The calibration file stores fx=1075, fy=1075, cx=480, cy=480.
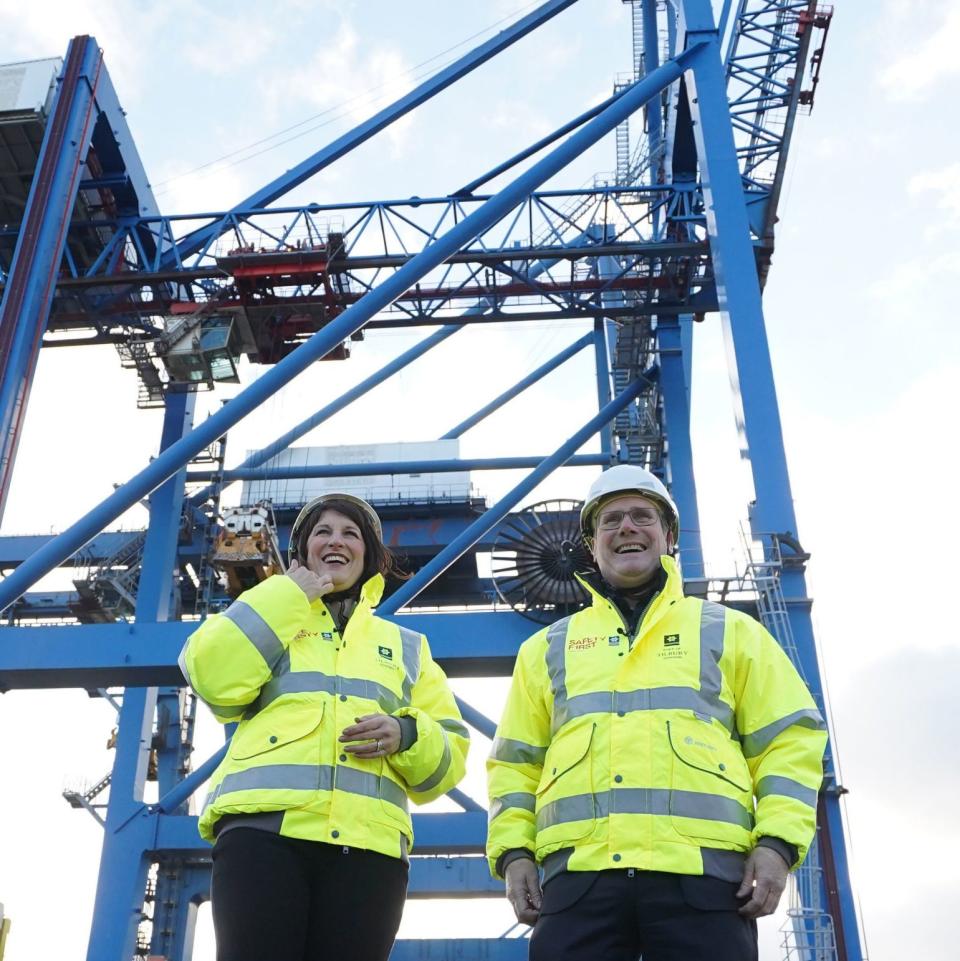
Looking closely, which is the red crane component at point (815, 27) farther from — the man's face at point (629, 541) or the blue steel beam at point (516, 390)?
the man's face at point (629, 541)

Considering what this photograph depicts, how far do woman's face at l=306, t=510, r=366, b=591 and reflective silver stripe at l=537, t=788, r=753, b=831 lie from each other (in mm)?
1191

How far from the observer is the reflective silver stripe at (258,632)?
11.3ft

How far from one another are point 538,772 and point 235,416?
10250mm

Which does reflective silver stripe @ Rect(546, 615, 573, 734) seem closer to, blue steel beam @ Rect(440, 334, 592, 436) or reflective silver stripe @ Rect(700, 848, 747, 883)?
reflective silver stripe @ Rect(700, 848, 747, 883)

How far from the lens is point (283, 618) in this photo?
3.50 metres

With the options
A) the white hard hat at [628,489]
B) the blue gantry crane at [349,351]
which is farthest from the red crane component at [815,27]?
the white hard hat at [628,489]

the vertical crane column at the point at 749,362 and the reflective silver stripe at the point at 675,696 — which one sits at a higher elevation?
the vertical crane column at the point at 749,362

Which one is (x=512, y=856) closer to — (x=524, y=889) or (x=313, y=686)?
(x=524, y=889)

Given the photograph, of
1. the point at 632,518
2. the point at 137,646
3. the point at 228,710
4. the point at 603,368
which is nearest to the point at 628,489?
the point at 632,518

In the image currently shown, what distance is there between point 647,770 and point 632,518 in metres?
0.90

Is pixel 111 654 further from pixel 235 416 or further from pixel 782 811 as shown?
pixel 782 811

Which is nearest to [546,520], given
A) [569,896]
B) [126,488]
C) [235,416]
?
[235,416]

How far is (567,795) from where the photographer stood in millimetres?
3121

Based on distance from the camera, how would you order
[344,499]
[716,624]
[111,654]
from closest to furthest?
[716,624] < [344,499] < [111,654]
